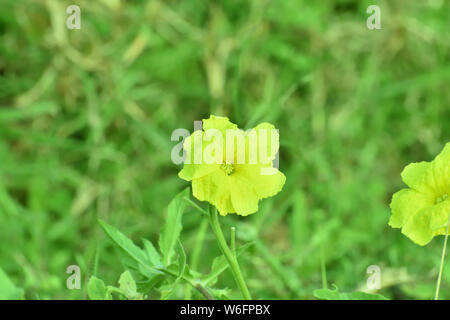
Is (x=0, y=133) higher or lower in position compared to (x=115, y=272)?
higher

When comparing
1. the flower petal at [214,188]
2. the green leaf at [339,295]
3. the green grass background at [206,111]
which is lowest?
the green leaf at [339,295]

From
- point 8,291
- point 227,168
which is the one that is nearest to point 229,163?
point 227,168

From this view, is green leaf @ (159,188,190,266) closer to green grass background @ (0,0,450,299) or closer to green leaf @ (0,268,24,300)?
green leaf @ (0,268,24,300)

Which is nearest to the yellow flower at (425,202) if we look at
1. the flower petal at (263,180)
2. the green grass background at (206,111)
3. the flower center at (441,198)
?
the flower center at (441,198)

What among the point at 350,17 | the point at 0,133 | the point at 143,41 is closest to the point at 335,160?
the point at 350,17

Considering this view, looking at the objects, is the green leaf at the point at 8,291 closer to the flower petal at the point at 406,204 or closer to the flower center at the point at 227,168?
the flower center at the point at 227,168

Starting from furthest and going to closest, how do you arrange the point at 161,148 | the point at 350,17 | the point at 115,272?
the point at 350,17 < the point at 161,148 < the point at 115,272
